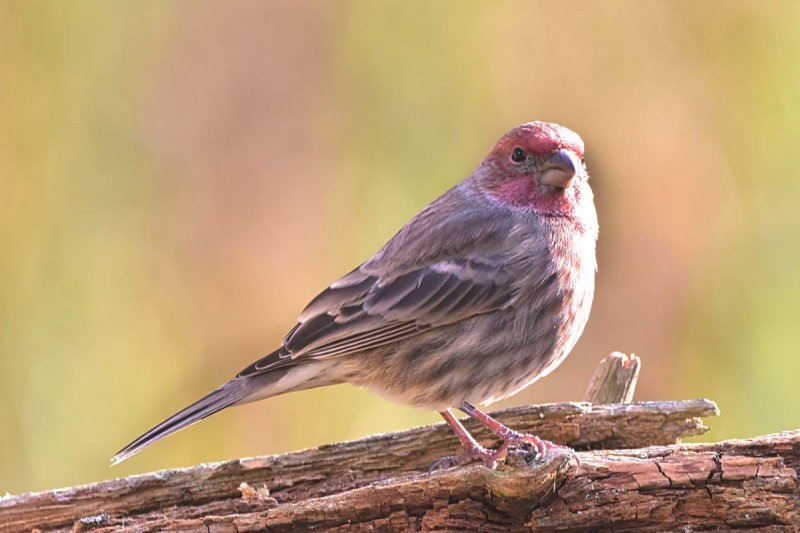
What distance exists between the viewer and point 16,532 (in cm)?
456

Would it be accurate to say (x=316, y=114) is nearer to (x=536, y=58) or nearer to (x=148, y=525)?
(x=536, y=58)

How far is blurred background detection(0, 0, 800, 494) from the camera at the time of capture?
5.98m

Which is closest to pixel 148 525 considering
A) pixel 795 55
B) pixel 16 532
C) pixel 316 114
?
pixel 16 532

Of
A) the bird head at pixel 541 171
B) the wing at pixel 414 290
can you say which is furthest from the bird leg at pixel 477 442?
the bird head at pixel 541 171

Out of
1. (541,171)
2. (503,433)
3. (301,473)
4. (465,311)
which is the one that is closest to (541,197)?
(541,171)

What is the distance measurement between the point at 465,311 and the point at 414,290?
0.26 metres

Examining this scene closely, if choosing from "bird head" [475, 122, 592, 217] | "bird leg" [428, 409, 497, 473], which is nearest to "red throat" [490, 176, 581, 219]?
"bird head" [475, 122, 592, 217]

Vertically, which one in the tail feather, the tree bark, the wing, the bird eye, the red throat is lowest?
the tree bark

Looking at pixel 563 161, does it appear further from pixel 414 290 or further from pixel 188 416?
pixel 188 416

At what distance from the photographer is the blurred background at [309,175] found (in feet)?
19.6

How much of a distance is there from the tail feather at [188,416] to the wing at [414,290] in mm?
123

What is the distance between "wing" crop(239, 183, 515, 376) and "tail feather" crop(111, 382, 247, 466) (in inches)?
4.8

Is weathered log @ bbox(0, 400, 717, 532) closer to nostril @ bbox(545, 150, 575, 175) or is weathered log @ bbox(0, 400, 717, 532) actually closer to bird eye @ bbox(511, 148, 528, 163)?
nostril @ bbox(545, 150, 575, 175)

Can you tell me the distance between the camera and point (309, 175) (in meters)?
6.45
